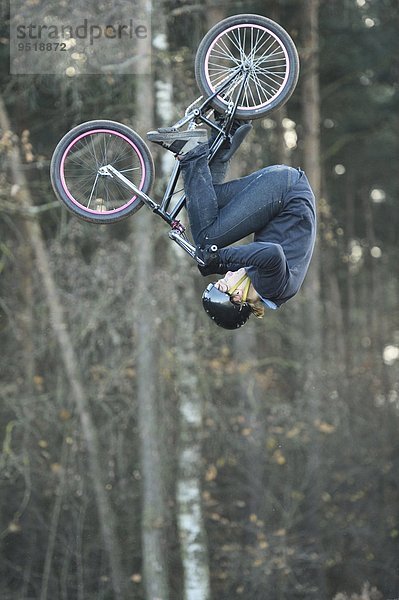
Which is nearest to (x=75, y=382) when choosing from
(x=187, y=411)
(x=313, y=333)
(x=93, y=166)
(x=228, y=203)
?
(x=187, y=411)

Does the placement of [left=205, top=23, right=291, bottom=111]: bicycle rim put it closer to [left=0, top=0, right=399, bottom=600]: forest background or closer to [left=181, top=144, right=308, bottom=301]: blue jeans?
[left=181, top=144, right=308, bottom=301]: blue jeans

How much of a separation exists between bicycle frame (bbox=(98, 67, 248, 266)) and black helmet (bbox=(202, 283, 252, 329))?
0.20m

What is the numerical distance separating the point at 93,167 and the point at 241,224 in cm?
117

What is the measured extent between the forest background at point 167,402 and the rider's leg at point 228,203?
5.93 metres

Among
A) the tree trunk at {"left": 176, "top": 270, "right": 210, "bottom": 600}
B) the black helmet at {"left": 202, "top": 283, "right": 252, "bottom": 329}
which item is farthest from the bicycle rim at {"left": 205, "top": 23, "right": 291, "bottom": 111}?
the tree trunk at {"left": 176, "top": 270, "right": 210, "bottom": 600}

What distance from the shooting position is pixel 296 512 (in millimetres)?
15695

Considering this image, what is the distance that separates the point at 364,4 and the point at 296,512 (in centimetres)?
766

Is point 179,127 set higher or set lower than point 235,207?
higher

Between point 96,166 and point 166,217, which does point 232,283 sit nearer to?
point 166,217

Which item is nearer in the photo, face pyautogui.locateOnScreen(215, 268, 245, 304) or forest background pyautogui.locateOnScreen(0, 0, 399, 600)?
face pyautogui.locateOnScreen(215, 268, 245, 304)

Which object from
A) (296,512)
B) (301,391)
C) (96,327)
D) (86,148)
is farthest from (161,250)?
(86,148)

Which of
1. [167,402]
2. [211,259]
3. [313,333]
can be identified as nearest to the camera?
[211,259]

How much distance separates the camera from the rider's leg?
584cm

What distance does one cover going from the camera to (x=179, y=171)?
5.97m
